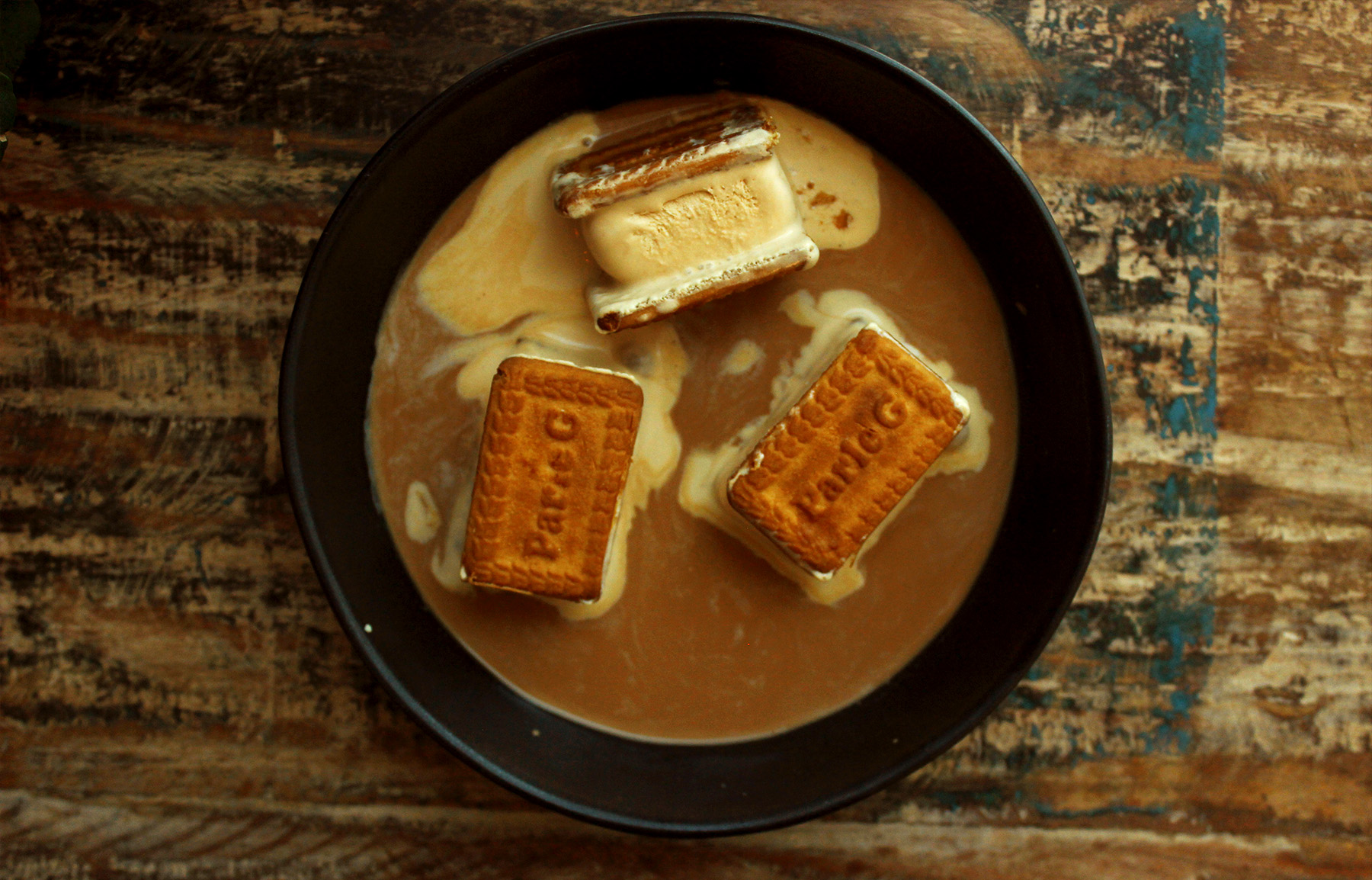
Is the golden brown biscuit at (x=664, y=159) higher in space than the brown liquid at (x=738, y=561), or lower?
higher

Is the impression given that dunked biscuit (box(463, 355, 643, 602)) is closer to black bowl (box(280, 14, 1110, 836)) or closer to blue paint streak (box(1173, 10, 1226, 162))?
black bowl (box(280, 14, 1110, 836))

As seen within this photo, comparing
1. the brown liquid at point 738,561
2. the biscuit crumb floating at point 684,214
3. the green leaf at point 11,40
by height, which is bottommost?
the brown liquid at point 738,561

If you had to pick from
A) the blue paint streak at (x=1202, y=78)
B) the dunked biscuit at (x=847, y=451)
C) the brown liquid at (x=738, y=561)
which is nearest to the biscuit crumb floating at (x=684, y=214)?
the brown liquid at (x=738, y=561)

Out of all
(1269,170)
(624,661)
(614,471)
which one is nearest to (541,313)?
(614,471)

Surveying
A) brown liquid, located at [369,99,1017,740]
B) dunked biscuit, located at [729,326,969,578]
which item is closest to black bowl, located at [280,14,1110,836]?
brown liquid, located at [369,99,1017,740]

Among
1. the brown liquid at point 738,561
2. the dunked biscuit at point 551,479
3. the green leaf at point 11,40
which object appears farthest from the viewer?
the brown liquid at point 738,561

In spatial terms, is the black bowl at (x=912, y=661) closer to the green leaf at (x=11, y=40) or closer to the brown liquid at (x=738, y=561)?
the brown liquid at (x=738, y=561)

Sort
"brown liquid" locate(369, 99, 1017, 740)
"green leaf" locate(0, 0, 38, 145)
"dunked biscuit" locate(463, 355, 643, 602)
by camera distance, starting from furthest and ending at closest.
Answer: "brown liquid" locate(369, 99, 1017, 740)
"dunked biscuit" locate(463, 355, 643, 602)
"green leaf" locate(0, 0, 38, 145)
